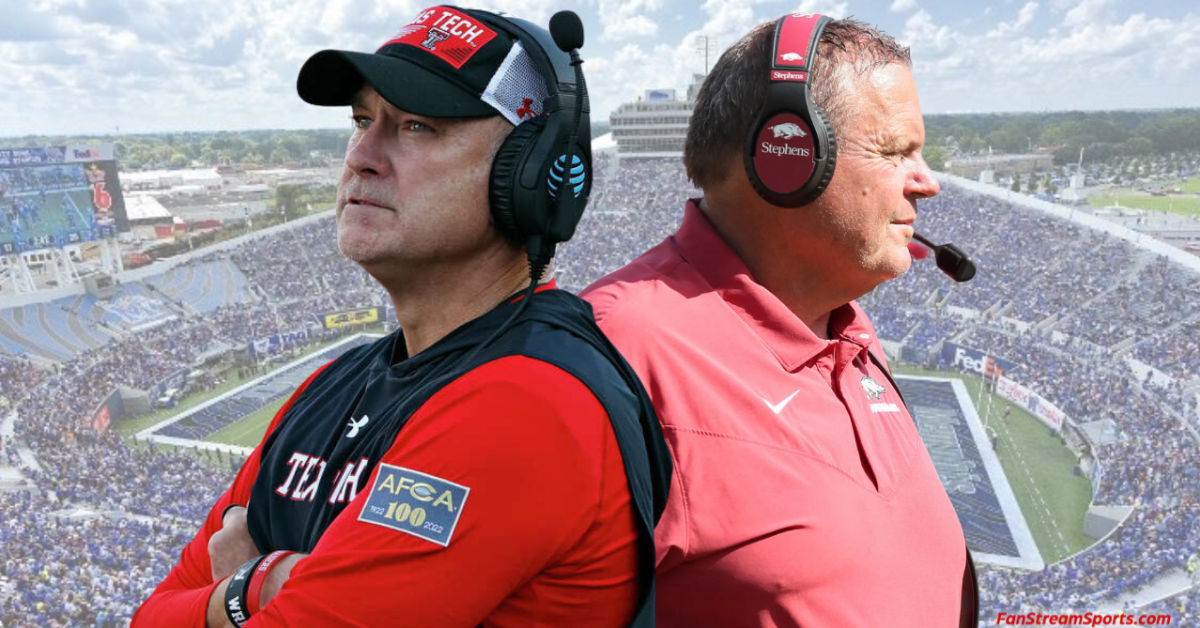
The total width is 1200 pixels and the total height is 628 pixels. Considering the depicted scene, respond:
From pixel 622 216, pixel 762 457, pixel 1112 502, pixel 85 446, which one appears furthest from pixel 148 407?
pixel 762 457

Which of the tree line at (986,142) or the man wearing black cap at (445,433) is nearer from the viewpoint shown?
the man wearing black cap at (445,433)

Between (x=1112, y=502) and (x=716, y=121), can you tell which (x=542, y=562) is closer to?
A: (x=716, y=121)

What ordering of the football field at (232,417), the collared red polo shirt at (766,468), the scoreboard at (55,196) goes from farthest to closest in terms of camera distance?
the scoreboard at (55,196)
the football field at (232,417)
the collared red polo shirt at (766,468)

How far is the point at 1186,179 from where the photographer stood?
22344mm

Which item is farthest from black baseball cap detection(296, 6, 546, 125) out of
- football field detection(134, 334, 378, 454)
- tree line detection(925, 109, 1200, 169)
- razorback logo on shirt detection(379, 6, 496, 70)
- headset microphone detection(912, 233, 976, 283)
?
tree line detection(925, 109, 1200, 169)

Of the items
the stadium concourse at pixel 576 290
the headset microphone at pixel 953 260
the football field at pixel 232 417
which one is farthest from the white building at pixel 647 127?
the headset microphone at pixel 953 260

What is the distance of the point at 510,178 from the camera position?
0.78 meters

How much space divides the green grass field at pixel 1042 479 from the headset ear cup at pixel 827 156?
10653 mm

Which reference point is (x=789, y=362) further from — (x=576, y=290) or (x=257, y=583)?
(x=576, y=290)

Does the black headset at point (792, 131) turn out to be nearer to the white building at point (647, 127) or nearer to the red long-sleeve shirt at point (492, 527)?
the red long-sleeve shirt at point (492, 527)

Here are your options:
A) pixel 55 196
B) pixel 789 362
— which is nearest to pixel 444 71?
pixel 789 362

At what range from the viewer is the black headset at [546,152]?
2.59 ft

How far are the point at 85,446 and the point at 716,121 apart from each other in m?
17.1

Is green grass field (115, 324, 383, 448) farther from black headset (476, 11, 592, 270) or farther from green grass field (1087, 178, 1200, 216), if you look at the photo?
green grass field (1087, 178, 1200, 216)
